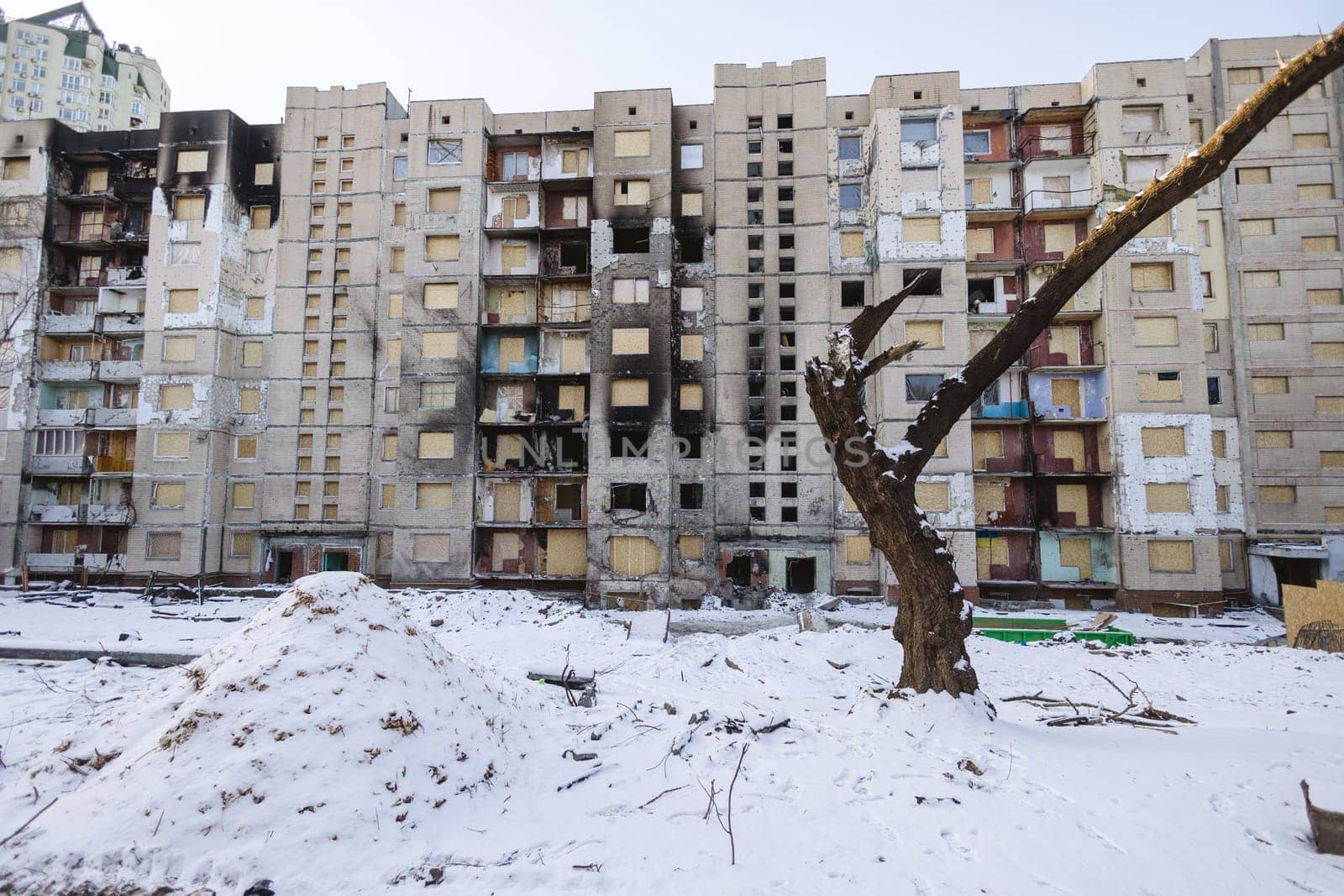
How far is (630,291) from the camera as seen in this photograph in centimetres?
3069

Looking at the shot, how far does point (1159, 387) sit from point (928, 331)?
11.0m

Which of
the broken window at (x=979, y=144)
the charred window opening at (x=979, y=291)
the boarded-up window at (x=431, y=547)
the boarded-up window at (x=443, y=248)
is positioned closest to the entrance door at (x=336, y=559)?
the boarded-up window at (x=431, y=547)

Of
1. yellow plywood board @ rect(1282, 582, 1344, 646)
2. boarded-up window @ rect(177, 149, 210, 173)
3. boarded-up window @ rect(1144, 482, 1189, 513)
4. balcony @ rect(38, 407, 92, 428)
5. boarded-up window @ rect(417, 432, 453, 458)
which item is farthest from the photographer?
boarded-up window @ rect(177, 149, 210, 173)

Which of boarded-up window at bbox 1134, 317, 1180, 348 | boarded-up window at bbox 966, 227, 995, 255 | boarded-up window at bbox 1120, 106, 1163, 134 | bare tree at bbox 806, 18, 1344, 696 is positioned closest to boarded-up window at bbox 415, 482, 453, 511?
bare tree at bbox 806, 18, 1344, 696

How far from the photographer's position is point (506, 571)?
3144cm

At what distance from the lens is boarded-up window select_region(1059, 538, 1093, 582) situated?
29.8 metres

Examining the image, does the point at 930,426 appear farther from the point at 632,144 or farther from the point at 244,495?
the point at 244,495

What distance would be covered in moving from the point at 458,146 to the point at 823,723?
110 ft

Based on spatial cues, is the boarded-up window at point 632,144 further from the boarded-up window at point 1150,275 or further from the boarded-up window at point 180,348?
the boarded-up window at point 180,348

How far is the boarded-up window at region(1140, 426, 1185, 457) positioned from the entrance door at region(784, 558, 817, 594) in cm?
1653

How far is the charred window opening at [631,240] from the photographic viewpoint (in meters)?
31.7

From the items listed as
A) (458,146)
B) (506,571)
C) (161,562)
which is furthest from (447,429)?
(161,562)

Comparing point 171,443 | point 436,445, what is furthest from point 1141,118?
point 171,443

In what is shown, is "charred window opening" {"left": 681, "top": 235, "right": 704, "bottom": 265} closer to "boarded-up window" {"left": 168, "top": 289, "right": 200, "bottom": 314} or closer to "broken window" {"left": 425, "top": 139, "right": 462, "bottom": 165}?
"broken window" {"left": 425, "top": 139, "right": 462, "bottom": 165}
